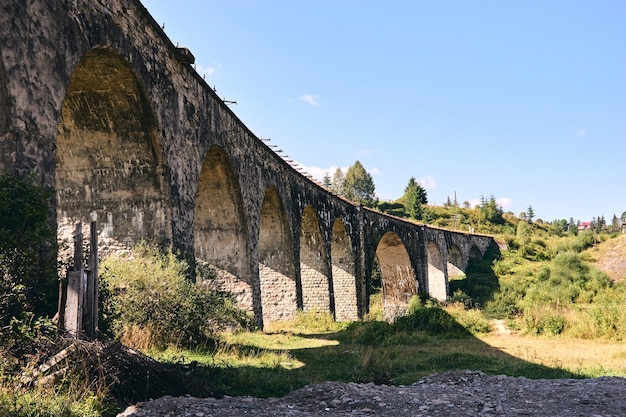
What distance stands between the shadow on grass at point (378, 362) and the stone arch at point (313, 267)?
15.1 ft

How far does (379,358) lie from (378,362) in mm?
545

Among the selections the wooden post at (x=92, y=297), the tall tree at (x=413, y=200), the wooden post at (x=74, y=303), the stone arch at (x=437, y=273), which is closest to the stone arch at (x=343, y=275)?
the stone arch at (x=437, y=273)

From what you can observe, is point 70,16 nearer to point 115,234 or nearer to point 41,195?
point 41,195

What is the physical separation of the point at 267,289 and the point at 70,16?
11.3 m

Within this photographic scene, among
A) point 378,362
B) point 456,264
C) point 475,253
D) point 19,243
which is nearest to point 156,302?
point 19,243

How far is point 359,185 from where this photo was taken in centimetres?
6775

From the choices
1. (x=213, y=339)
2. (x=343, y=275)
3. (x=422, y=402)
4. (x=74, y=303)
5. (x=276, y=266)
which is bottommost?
(x=422, y=402)

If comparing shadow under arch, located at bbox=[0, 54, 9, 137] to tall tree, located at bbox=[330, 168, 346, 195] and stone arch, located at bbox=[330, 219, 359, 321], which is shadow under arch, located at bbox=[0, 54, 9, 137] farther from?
tall tree, located at bbox=[330, 168, 346, 195]

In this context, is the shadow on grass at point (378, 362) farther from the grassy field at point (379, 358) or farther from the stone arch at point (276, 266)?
the stone arch at point (276, 266)

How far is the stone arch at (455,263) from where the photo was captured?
36.3 metres

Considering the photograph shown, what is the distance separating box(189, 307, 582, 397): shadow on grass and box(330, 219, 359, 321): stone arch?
620 cm

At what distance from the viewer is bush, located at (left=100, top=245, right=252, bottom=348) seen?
7102 millimetres

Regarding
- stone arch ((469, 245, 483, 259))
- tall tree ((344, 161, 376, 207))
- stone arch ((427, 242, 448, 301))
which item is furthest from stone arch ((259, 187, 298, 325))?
tall tree ((344, 161, 376, 207))

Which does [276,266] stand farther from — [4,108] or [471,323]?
[4,108]
